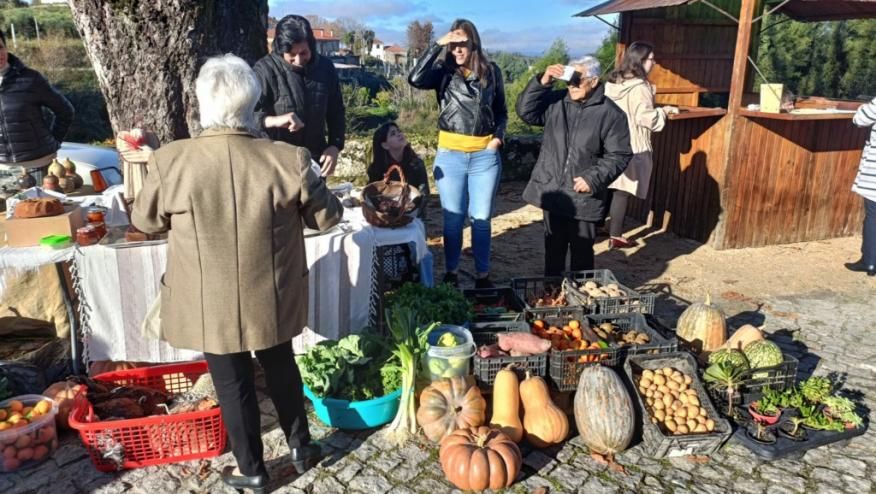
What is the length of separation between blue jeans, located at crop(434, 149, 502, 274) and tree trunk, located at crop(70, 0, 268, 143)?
2.26 m

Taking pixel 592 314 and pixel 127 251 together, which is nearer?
pixel 127 251

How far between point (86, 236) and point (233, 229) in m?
1.56

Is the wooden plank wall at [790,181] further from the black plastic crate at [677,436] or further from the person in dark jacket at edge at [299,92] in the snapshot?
the person in dark jacket at edge at [299,92]

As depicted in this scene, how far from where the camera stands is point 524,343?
3756mm

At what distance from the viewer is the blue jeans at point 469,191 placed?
16.1 ft

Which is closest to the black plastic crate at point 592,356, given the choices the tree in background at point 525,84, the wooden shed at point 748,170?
the wooden shed at point 748,170

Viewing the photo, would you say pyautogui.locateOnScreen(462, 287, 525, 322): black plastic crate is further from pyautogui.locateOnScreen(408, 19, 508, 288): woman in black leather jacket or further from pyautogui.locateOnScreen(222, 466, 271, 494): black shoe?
pyautogui.locateOnScreen(222, 466, 271, 494): black shoe

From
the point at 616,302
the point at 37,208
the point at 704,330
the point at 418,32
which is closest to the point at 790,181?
the point at 704,330

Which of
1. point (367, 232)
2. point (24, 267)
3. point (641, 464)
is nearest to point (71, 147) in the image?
point (24, 267)

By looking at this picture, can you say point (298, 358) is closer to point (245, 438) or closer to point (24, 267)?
point (245, 438)

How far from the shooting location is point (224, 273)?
2586 millimetres

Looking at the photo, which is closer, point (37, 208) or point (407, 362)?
point (407, 362)

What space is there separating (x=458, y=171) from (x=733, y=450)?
104 inches

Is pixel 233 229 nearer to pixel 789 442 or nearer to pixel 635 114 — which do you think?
pixel 789 442
